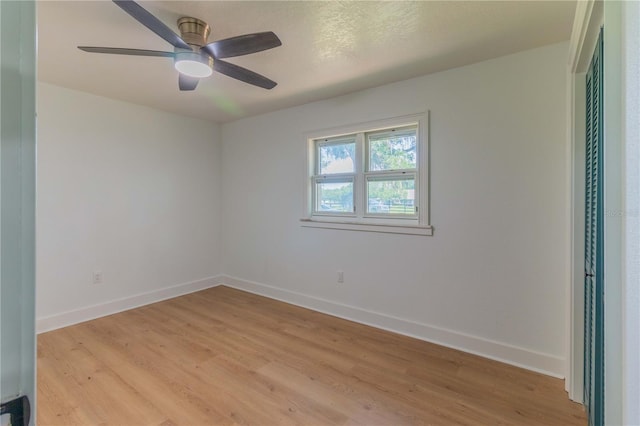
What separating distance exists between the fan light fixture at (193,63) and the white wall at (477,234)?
5.50 ft

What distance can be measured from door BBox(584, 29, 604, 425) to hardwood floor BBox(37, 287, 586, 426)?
0.44 m

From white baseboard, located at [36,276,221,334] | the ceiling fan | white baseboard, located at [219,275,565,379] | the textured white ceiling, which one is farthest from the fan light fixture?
white baseboard, located at [36,276,221,334]

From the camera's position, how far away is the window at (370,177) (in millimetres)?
2873

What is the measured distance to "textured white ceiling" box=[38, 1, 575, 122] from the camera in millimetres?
1775

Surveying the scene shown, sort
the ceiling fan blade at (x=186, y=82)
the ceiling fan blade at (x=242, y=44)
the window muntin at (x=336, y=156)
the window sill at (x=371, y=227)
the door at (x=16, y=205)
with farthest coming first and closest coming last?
the window muntin at (x=336, y=156)
the window sill at (x=371, y=227)
the ceiling fan blade at (x=186, y=82)
the ceiling fan blade at (x=242, y=44)
the door at (x=16, y=205)

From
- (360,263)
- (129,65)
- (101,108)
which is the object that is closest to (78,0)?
(129,65)

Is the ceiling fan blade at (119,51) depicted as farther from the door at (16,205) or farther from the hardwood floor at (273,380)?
the hardwood floor at (273,380)

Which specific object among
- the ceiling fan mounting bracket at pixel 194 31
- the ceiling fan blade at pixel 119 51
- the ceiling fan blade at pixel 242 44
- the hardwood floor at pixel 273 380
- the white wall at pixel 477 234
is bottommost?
the hardwood floor at pixel 273 380

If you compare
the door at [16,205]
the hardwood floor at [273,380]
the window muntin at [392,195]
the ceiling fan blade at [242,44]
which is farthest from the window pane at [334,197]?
the door at [16,205]

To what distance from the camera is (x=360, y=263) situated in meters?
3.21

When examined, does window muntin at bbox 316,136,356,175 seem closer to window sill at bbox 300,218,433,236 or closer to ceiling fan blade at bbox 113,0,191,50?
window sill at bbox 300,218,433,236

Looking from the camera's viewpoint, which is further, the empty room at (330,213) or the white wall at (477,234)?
the white wall at (477,234)

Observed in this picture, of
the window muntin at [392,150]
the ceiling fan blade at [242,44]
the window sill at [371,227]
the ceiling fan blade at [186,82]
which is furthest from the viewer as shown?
the window muntin at [392,150]
